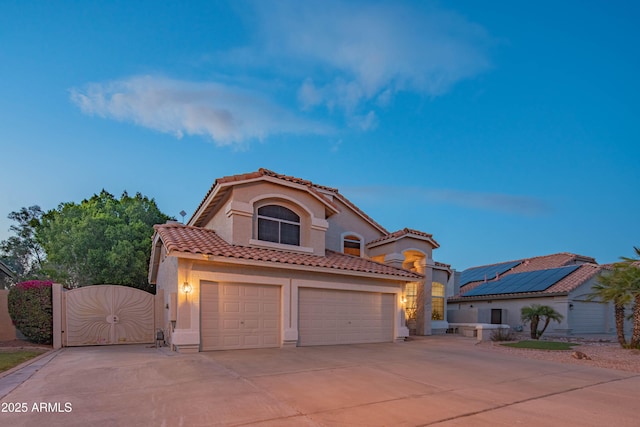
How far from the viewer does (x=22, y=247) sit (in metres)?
32.8

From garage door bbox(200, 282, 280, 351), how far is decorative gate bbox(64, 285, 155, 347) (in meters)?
4.34

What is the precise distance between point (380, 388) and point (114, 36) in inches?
612

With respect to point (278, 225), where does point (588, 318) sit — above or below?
below

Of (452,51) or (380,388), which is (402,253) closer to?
(452,51)

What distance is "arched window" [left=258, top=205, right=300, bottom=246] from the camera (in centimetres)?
1414

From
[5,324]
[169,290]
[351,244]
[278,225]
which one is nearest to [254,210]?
[278,225]

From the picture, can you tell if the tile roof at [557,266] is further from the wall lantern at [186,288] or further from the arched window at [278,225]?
the wall lantern at [186,288]

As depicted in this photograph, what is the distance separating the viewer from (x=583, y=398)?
657 centimetres

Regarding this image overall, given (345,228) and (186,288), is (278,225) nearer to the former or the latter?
(186,288)

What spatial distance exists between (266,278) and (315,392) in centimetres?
652

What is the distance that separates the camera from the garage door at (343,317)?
44.7 ft

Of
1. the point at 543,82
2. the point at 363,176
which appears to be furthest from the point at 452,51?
the point at 363,176

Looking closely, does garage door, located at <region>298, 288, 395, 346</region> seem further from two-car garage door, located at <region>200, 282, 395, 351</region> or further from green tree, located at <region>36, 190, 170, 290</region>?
green tree, located at <region>36, 190, 170, 290</region>

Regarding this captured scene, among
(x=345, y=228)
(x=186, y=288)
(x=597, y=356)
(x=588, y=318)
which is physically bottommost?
(x=588, y=318)
